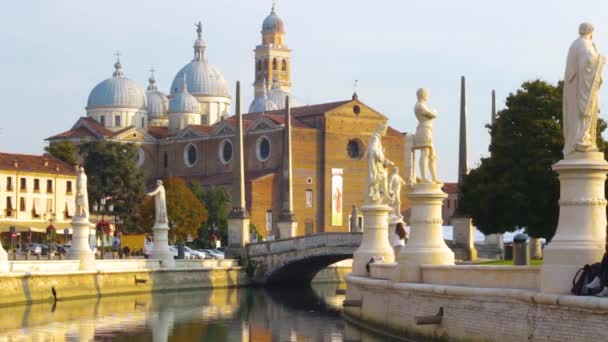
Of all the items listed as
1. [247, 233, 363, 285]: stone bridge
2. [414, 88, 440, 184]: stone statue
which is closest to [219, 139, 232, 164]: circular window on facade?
[247, 233, 363, 285]: stone bridge

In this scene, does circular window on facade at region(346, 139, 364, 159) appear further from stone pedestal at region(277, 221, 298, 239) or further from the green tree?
stone pedestal at region(277, 221, 298, 239)

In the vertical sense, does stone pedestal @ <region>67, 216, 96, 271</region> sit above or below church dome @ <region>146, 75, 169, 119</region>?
below

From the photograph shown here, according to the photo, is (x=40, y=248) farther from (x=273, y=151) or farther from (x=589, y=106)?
(x=589, y=106)

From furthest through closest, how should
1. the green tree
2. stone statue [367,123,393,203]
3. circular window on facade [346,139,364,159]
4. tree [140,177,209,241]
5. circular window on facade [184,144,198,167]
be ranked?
circular window on facade [184,144,198,167], circular window on facade [346,139,364,159], the green tree, tree [140,177,209,241], stone statue [367,123,393,203]

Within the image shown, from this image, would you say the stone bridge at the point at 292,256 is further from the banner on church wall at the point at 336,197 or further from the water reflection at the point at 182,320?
the banner on church wall at the point at 336,197

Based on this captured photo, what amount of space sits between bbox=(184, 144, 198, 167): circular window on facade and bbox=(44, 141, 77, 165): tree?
15440mm

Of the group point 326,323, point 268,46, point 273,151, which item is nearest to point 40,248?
point 326,323

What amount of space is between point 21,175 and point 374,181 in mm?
59974

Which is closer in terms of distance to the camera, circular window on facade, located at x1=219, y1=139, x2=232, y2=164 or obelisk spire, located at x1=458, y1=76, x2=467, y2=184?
obelisk spire, located at x1=458, y1=76, x2=467, y2=184

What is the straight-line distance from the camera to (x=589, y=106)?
21.1 metres

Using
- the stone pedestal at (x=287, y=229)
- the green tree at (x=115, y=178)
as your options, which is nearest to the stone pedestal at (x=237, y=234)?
the stone pedestal at (x=287, y=229)

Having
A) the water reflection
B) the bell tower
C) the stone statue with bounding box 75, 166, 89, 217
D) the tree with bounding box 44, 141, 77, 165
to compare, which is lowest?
the water reflection

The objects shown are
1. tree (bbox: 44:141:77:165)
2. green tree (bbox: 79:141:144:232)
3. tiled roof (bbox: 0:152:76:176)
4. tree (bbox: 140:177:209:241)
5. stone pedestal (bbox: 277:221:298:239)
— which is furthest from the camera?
tree (bbox: 44:141:77:165)

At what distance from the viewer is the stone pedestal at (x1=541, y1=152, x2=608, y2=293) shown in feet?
68.1
